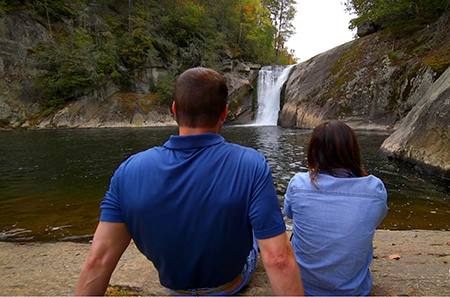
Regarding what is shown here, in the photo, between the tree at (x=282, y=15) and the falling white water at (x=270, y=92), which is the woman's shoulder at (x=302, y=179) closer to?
the falling white water at (x=270, y=92)

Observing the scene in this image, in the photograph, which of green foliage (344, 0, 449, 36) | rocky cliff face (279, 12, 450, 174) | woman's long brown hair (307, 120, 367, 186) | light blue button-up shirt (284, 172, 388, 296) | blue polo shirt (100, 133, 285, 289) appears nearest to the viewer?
blue polo shirt (100, 133, 285, 289)

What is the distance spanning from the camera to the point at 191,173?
45.2 inches

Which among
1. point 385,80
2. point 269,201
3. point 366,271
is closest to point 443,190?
point 366,271

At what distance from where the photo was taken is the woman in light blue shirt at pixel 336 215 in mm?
1586

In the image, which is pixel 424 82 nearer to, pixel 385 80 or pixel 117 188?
pixel 385 80

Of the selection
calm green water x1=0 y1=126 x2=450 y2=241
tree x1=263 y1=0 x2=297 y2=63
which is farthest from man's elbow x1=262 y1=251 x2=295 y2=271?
tree x1=263 y1=0 x2=297 y2=63

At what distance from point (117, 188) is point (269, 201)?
0.75m

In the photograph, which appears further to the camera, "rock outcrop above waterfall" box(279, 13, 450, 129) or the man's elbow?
"rock outcrop above waterfall" box(279, 13, 450, 129)

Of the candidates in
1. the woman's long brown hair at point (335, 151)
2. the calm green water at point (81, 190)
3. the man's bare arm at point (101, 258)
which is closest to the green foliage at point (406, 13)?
the calm green water at point (81, 190)

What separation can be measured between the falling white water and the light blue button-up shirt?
2410cm

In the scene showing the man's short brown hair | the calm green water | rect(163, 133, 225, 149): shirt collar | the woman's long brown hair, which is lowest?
the calm green water

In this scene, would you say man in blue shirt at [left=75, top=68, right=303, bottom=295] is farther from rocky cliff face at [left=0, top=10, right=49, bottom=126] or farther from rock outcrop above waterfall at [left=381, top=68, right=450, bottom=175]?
rocky cliff face at [left=0, top=10, right=49, bottom=126]

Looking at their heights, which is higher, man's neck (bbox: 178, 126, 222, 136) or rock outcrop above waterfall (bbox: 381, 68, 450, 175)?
man's neck (bbox: 178, 126, 222, 136)

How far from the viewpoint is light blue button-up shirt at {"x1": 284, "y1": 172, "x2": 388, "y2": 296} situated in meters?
1.58
